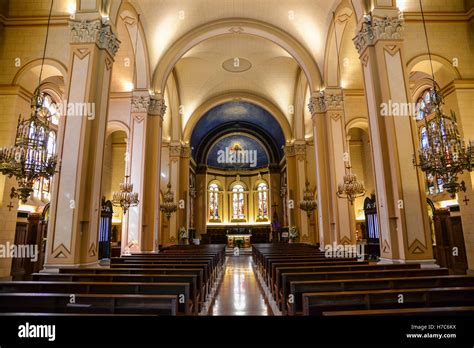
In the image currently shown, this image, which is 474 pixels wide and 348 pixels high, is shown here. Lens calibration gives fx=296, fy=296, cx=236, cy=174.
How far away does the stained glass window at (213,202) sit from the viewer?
28.2 metres

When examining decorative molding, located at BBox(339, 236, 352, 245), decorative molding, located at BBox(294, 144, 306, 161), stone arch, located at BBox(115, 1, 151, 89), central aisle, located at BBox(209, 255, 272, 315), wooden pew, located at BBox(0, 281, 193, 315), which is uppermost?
stone arch, located at BBox(115, 1, 151, 89)

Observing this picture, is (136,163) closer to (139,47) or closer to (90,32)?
(139,47)

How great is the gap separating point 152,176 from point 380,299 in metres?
9.49

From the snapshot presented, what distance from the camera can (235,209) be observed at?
29.0m

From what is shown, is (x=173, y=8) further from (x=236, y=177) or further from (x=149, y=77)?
(x=236, y=177)

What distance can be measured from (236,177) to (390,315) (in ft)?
87.6

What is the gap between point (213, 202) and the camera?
93.2 feet

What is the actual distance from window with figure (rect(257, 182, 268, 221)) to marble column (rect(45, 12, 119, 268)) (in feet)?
73.5

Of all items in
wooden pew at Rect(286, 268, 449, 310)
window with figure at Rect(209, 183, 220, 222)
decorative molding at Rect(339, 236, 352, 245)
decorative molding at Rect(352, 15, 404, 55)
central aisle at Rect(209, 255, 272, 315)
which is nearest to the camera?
wooden pew at Rect(286, 268, 449, 310)

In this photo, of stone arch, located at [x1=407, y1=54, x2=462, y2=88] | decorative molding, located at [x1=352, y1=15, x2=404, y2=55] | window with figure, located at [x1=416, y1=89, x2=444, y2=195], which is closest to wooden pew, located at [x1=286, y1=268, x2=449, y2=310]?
decorative molding, located at [x1=352, y1=15, x2=404, y2=55]

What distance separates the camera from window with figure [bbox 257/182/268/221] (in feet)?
92.9

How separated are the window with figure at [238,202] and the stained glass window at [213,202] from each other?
5.29 feet

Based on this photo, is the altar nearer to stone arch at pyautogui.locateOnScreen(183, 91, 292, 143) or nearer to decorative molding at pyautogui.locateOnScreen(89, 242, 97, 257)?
stone arch at pyautogui.locateOnScreen(183, 91, 292, 143)

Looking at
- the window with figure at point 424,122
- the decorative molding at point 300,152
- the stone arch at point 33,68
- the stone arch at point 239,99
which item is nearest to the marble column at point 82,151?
the stone arch at point 33,68
